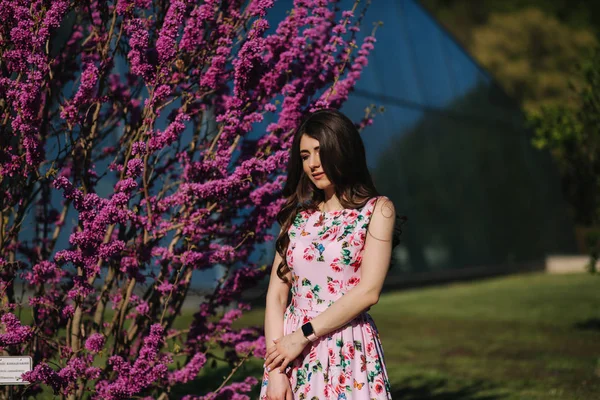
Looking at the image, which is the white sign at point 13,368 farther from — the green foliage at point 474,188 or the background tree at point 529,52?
the background tree at point 529,52

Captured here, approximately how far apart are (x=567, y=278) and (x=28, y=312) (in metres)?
18.4

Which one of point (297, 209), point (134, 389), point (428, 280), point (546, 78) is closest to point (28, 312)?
point (134, 389)

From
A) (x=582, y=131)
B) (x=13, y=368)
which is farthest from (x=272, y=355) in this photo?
(x=582, y=131)

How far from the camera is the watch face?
2.72 metres

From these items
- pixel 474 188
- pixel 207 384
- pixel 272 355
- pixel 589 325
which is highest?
pixel 474 188

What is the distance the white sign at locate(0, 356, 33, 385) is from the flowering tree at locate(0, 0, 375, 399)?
6 centimetres

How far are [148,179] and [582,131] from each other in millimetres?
6258

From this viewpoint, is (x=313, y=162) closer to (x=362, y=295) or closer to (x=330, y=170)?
(x=330, y=170)

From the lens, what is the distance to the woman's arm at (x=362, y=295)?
271 cm

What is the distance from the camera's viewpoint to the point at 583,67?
8.62 meters

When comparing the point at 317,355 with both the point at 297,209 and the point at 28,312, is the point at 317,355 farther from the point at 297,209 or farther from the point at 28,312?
the point at 28,312

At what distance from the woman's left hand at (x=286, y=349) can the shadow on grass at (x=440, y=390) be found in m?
3.67

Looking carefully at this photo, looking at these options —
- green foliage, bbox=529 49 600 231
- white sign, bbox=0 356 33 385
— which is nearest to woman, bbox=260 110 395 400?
white sign, bbox=0 356 33 385

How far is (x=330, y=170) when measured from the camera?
2.86 metres
